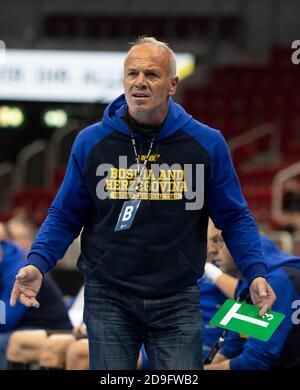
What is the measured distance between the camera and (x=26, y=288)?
12.5ft

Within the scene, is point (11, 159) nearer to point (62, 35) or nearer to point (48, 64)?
point (62, 35)

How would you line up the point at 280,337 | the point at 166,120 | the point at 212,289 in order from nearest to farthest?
the point at 166,120
the point at 280,337
the point at 212,289

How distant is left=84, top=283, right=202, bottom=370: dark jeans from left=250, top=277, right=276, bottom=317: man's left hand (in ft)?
0.75

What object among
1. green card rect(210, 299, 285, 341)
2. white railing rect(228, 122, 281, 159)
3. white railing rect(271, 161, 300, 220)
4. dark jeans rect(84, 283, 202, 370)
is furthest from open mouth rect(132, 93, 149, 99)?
white railing rect(228, 122, 281, 159)

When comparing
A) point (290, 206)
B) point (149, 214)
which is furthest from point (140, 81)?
point (290, 206)

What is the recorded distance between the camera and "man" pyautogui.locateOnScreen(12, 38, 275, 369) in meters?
3.79

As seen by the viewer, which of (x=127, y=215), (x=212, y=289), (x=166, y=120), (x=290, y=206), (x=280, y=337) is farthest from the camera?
(x=290, y=206)

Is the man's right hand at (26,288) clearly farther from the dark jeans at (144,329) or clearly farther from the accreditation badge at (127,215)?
the accreditation badge at (127,215)

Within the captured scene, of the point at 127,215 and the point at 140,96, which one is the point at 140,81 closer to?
the point at 140,96

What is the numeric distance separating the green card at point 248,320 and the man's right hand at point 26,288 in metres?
0.70

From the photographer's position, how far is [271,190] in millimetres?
13422

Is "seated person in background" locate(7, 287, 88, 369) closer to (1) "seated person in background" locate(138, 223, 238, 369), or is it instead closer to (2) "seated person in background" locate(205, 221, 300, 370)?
(1) "seated person in background" locate(138, 223, 238, 369)

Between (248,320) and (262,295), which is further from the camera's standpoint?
(248,320)

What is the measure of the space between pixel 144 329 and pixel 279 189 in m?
8.88
